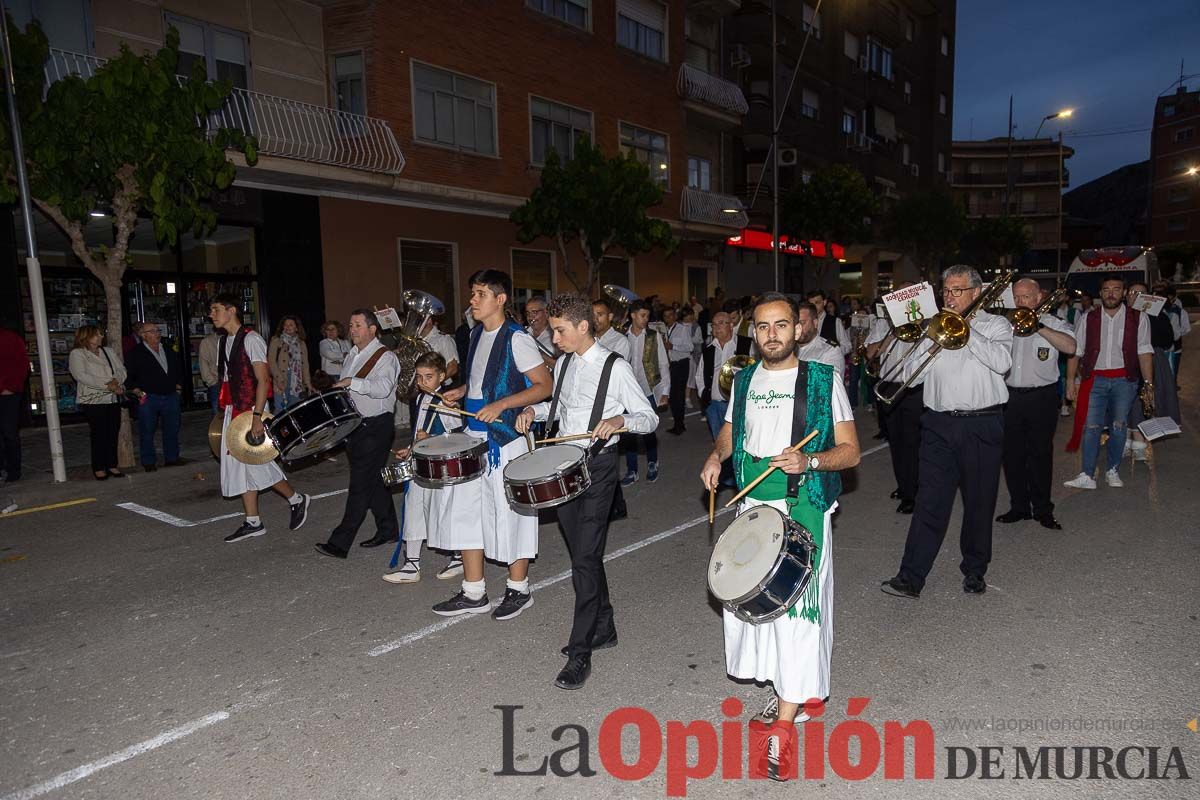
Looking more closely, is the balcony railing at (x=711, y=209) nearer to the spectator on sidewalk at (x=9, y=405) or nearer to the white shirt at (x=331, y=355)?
the white shirt at (x=331, y=355)

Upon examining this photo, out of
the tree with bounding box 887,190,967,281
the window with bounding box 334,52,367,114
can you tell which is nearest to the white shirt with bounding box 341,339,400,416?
the window with bounding box 334,52,367,114

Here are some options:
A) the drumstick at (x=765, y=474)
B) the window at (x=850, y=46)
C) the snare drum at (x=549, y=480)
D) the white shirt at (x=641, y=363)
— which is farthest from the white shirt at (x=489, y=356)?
the window at (x=850, y=46)

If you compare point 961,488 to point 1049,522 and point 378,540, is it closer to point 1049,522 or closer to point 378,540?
point 1049,522

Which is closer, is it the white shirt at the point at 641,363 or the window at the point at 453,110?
the white shirt at the point at 641,363

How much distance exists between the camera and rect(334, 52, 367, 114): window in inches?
627

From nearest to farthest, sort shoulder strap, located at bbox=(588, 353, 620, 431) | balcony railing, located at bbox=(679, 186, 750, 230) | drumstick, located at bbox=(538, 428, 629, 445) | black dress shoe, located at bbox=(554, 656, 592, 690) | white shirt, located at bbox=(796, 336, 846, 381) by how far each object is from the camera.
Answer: black dress shoe, located at bbox=(554, 656, 592, 690), drumstick, located at bbox=(538, 428, 629, 445), shoulder strap, located at bbox=(588, 353, 620, 431), white shirt, located at bbox=(796, 336, 846, 381), balcony railing, located at bbox=(679, 186, 750, 230)

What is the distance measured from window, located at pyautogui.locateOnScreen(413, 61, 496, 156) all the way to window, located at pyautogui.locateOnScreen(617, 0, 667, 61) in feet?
19.3

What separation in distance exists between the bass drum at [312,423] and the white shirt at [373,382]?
5.6 inches

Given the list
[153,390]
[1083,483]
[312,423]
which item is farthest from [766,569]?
[153,390]

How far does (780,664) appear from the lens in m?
3.30

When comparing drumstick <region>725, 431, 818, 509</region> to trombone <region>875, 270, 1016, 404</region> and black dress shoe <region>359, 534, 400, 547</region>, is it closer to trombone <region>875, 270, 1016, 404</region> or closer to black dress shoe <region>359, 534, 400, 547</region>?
trombone <region>875, 270, 1016, 404</region>

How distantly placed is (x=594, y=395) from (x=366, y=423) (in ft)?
8.51

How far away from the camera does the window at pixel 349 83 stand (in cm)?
1593

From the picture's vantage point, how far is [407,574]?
18.7ft
